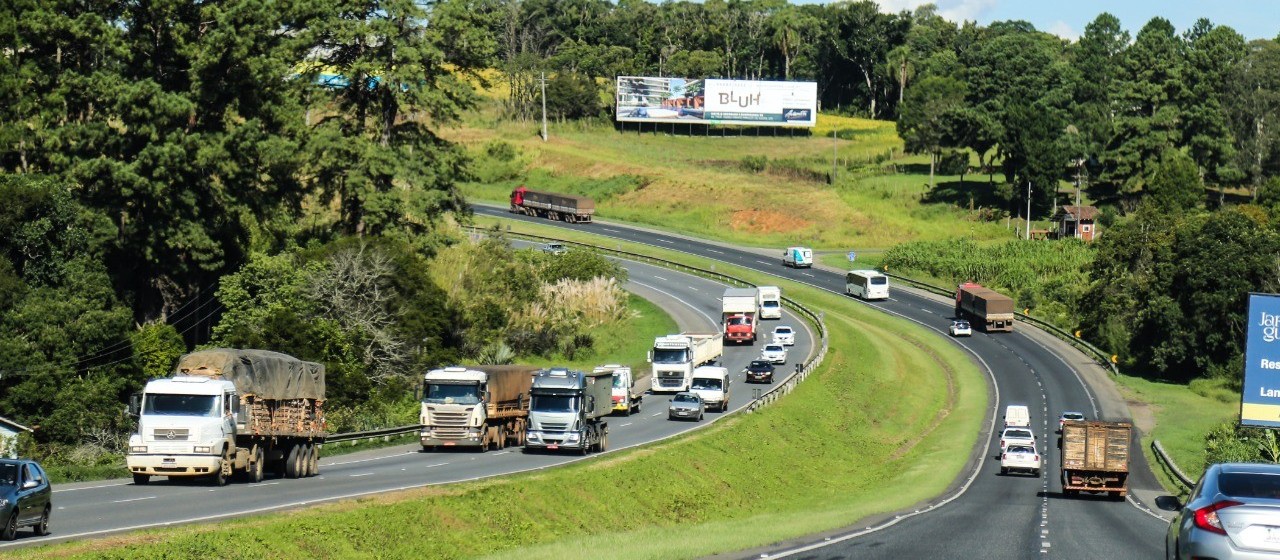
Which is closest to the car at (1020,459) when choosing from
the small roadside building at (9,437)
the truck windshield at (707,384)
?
the truck windshield at (707,384)

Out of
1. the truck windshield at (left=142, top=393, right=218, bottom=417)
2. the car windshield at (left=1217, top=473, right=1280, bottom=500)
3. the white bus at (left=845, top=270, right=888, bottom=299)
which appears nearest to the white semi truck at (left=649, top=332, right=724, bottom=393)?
the white bus at (left=845, top=270, right=888, bottom=299)

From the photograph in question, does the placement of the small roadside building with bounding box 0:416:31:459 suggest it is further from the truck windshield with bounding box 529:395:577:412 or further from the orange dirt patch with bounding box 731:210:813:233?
the orange dirt patch with bounding box 731:210:813:233

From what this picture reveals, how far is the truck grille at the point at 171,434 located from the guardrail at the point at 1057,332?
73.7m

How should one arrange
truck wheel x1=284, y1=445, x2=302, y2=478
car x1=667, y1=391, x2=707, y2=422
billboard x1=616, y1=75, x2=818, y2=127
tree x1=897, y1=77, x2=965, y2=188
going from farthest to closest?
1. billboard x1=616, y1=75, x2=818, y2=127
2. tree x1=897, y1=77, x2=965, y2=188
3. car x1=667, y1=391, x2=707, y2=422
4. truck wheel x1=284, y1=445, x2=302, y2=478

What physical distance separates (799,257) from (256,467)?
90.4 metres

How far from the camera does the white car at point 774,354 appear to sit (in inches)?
3445

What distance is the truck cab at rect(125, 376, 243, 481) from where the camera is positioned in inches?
1411

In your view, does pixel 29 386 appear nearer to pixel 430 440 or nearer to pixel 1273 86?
pixel 430 440

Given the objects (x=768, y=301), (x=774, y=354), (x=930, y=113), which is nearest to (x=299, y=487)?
(x=774, y=354)

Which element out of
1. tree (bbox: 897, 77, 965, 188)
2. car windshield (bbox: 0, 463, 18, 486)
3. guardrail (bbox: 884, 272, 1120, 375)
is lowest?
guardrail (bbox: 884, 272, 1120, 375)

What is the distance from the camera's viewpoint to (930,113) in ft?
560

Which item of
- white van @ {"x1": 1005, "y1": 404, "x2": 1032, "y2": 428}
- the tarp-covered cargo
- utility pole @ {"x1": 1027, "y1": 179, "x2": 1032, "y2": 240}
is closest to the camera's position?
the tarp-covered cargo

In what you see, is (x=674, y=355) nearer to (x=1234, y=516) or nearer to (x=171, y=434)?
(x=171, y=434)

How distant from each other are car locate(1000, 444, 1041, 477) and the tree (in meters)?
105
